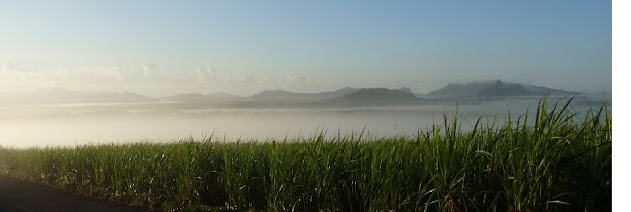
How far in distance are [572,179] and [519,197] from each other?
712mm

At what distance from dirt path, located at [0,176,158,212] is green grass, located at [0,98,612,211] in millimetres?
473

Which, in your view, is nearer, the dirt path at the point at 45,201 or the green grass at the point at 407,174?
the green grass at the point at 407,174

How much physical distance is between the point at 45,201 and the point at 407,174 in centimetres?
850

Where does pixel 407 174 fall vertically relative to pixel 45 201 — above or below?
above

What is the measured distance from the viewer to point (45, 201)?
441 inches

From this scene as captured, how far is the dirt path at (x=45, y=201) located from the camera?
32.3 ft

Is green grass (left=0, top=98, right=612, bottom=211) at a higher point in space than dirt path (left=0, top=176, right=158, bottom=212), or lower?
higher

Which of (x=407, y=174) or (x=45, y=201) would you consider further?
(x=45, y=201)

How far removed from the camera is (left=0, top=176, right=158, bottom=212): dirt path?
388 inches

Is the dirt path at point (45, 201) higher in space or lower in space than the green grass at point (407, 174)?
lower

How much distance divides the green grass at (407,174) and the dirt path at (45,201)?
0.47 m

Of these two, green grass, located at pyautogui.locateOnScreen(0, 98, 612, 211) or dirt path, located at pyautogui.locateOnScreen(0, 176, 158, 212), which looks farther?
dirt path, located at pyautogui.locateOnScreen(0, 176, 158, 212)
